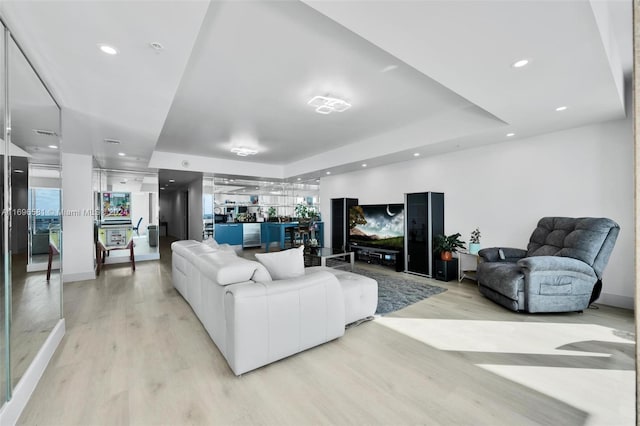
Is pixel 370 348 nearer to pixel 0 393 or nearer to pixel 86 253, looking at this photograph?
pixel 0 393

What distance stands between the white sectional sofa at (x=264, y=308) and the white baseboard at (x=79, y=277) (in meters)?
3.40

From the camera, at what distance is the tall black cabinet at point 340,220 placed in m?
6.97

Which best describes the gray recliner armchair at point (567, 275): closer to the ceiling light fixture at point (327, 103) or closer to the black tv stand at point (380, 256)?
the black tv stand at point (380, 256)

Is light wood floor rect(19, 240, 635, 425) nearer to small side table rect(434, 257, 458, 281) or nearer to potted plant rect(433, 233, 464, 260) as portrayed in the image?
small side table rect(434, 257, 458, 281)

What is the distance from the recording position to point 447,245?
469 centimetres

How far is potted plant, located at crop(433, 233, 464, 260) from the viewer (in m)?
4.70

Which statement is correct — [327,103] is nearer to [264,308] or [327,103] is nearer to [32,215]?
[264,308]

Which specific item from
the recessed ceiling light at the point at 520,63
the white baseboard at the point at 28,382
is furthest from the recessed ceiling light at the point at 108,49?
the recessed ceiling light at the point at 520,63

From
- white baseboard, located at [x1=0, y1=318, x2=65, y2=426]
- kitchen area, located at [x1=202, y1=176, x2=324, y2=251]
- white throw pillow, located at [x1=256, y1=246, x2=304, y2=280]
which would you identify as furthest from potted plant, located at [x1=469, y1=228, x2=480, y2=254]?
white baseboard, located at [x1=0, y1=318, x2=65, y2=426]

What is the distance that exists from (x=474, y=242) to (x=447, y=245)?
468 mm

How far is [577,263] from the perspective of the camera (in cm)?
313

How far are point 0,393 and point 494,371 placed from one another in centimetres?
326

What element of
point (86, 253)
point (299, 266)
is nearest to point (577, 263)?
point (299, 266)

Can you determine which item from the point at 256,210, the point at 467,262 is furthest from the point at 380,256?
the point at 256,210
